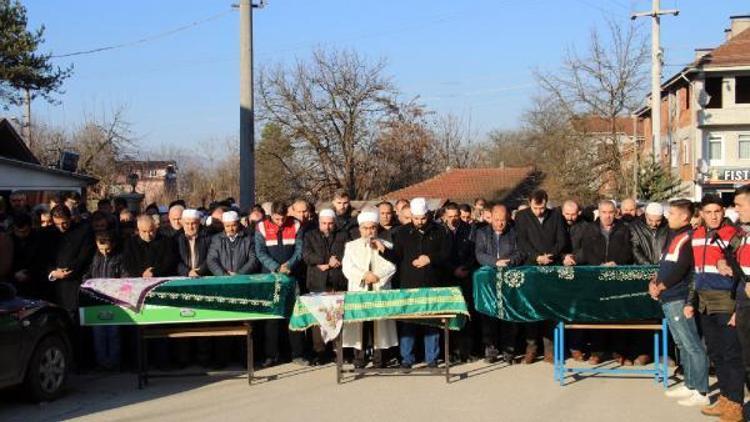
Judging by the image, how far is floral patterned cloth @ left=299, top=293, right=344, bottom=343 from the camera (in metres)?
9.02

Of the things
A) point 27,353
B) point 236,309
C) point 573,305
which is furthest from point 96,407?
point 573,305

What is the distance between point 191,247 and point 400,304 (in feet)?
9.28

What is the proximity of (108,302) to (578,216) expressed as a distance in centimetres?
549

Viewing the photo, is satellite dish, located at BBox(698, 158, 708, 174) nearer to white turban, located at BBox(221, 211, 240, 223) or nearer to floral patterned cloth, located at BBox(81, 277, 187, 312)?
white turban, located at BBox(221, 211, 240, 223)

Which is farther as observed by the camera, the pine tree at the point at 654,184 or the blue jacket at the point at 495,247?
the pine tree at the point at 654,184

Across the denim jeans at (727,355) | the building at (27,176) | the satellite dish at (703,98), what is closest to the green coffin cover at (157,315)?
the denim jeans at (727,355)

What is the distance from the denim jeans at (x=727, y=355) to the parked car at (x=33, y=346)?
20.0ft

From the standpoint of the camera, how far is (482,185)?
166 ft

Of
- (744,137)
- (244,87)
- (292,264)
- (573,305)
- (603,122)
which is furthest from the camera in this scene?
(744,137)

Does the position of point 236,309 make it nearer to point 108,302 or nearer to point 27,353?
point 108,302

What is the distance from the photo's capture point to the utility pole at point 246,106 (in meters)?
16.4

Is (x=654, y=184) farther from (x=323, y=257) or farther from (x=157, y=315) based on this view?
(x=157, y=315)

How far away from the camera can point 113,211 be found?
13.7 meters

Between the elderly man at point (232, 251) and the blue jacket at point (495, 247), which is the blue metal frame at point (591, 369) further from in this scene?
the elderly man at point (232, 251)
